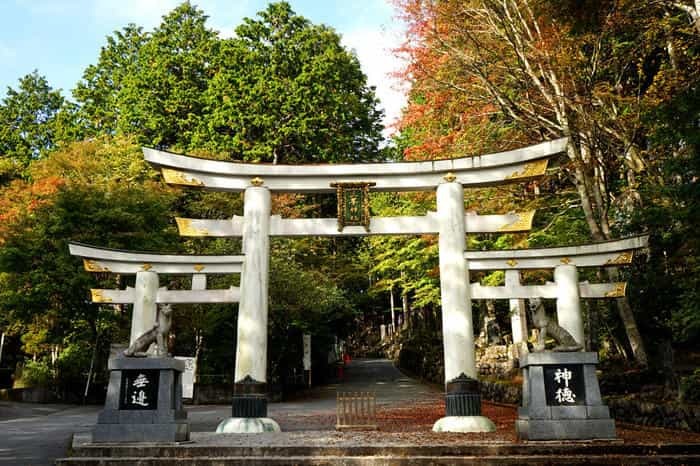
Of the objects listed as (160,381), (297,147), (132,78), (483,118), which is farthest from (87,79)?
(160,381)

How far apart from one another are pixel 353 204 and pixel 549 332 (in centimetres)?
429

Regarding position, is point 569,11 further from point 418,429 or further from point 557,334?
point 418,429

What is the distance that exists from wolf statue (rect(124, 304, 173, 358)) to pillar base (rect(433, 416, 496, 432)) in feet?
16.2

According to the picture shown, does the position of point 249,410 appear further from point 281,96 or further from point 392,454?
point 281,96

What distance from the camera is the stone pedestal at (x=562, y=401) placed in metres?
8.62

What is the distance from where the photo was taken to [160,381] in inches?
360

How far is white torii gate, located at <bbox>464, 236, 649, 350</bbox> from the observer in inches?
414

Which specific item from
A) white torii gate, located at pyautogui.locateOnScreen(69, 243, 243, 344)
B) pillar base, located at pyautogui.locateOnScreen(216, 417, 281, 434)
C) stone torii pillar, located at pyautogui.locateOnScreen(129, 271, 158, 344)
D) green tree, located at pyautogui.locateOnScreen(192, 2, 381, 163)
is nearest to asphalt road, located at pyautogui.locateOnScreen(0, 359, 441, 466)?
pillar base, located at pyautogui.locateOnScreen(216, 417, 281, 434)

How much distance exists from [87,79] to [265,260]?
25.6 metres

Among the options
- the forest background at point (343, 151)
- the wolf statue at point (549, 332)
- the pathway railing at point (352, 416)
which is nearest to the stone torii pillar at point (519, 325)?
the forest background at point (343, 151)

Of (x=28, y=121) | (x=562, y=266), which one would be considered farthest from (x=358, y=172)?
(x=28, y=121)

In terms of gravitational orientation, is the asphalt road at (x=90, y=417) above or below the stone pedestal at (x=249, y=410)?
below

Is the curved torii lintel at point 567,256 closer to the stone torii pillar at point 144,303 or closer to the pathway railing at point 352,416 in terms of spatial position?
the pathway railing at point 352,416

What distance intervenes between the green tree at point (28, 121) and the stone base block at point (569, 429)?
2910 centimetres
